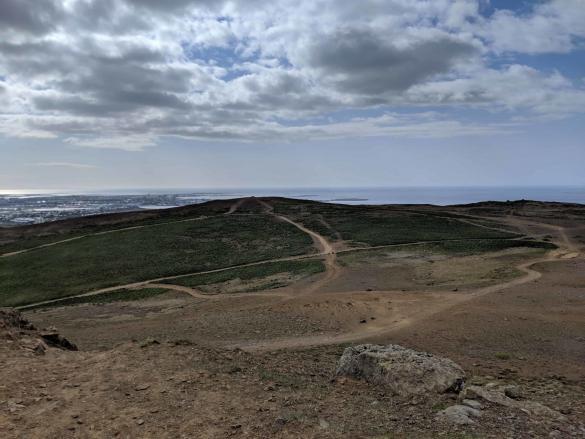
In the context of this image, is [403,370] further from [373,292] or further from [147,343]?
[373,292]

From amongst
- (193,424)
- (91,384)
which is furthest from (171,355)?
(193,424)

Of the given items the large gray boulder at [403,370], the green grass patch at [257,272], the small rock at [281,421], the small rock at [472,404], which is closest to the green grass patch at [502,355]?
the large gray boulder at [403,370]

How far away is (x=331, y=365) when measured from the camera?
1266 cm

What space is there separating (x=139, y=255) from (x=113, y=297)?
41.0 feet

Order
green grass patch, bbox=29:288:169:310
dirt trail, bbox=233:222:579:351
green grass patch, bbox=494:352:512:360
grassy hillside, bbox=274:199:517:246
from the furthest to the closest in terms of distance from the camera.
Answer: grassy hillside, bbox=274:199:517:246 → green grass patch, bbox=29:288:169:310 → dirt trail, bbox=233:222:579:351 → green grass patch, bbox=494:352:512:360

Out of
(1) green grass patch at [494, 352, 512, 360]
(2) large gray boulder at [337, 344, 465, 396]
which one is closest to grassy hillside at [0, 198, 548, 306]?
(1) green grass patch at [494, 352, 512, 360]

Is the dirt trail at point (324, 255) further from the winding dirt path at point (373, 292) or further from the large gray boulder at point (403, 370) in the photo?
the large gray boulder at point (403, 370)

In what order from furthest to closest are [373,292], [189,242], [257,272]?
[189,242]
[257,272]
[373,292]

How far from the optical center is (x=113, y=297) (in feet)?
99.6

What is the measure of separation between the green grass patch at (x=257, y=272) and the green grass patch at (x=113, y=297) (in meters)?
2.46

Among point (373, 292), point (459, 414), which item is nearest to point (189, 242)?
point (373, 292)

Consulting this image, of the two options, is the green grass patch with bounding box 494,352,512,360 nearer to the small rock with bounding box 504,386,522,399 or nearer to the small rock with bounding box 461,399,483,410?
the small rock with bounding box 504,386,522,399

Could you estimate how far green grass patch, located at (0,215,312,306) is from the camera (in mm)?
A: 35781

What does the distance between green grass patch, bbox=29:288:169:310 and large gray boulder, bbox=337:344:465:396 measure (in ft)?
70.6
